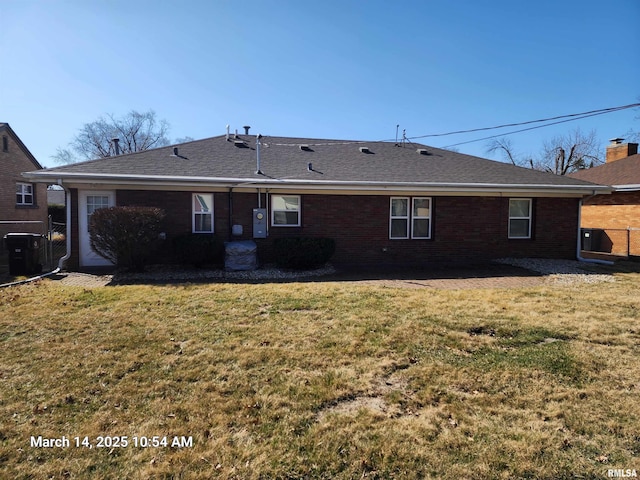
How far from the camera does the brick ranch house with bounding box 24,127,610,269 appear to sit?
34.3 ft

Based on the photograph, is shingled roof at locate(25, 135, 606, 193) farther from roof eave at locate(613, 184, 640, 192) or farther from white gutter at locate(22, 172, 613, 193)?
roof eave at locate(613, 184, 640, 192)

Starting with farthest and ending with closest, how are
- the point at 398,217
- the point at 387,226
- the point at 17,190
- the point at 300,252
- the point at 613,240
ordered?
the point at 17,190 < the point at 613,240 < the point at 398,217 < the point at 387,226 < the point at 300,252

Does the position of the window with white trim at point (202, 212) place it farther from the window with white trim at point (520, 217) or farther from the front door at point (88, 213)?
the window with white trim at point (520, 217)

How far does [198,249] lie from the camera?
994 centimetres

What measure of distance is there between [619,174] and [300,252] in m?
15.1

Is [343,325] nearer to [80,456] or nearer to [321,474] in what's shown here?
[321,474]

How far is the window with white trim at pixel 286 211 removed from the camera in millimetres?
11344

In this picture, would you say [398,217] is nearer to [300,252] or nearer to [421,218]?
[421,218]

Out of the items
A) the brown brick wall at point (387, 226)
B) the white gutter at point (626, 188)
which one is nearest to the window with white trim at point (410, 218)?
the brown brick wall at point (387, 226)

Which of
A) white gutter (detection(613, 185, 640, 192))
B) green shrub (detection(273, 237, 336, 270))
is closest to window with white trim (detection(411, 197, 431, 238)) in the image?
green shrub (detection(273, 237, 336, 270))

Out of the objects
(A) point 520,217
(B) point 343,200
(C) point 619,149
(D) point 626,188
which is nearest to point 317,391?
(B) point 343,200

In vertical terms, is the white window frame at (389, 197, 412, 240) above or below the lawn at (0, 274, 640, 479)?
above

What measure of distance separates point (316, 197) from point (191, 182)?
3.55 meters

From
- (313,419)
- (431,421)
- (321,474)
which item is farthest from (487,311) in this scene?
(321,474)
